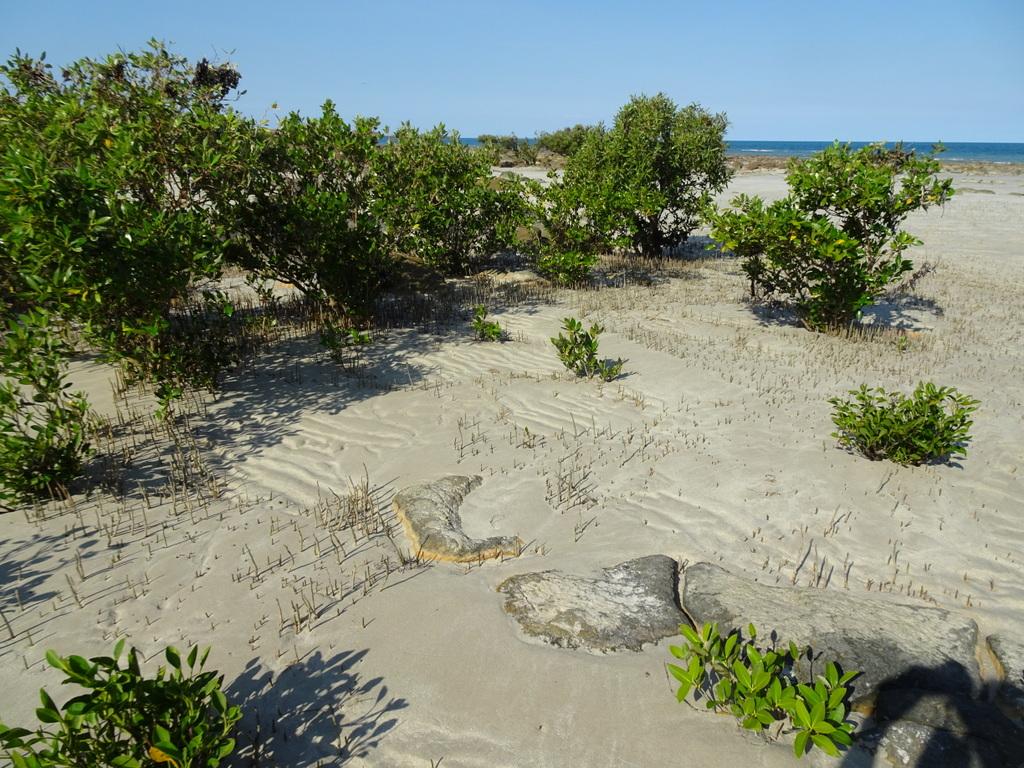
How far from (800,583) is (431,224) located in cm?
950

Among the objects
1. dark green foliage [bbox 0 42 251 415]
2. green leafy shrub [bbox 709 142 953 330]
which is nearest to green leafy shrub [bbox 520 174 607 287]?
green leafy shrub [bbox 709 142 953 330]

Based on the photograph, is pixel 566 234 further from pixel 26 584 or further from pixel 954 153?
pixel 954 153

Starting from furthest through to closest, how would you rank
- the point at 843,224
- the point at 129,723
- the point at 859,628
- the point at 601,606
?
the point at 843,224 → the point at 601,606 → the point at 859,628 → the point at 129,723

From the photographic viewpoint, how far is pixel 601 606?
12.5 ft

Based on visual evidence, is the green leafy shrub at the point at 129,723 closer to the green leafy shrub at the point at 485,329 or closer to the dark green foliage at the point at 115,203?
the dark green foliage at the point at 115,203

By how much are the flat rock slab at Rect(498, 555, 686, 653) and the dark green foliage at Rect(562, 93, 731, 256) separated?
33.9 ft

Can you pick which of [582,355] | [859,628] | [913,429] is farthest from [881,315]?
Answer: [859,628]

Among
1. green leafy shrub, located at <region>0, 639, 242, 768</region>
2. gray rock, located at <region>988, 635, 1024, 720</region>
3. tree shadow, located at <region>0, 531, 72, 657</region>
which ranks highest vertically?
green leafy shrub, located at <region>0, 639, 242, 768</region>

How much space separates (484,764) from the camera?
2.85m

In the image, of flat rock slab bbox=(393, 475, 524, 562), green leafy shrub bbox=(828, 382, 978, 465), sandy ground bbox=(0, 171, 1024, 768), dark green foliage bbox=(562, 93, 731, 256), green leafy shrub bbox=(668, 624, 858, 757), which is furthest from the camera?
dark green foliage bbox=(562, 93, 731, 256)

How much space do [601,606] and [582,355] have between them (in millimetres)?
4684

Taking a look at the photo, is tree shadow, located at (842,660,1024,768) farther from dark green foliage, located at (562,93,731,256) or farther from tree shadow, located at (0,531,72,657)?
dark green foliage, located at (562,93,731,256)

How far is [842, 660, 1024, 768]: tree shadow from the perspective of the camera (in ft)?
9.00

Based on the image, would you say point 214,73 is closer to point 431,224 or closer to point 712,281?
point 431,224
